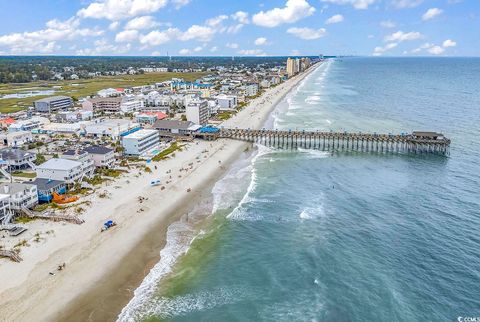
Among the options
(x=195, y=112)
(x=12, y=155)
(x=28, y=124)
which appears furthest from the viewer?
(x=195, y=112)

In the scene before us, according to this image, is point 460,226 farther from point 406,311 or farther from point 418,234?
point 406,311

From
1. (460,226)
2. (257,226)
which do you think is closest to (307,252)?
(257,226)

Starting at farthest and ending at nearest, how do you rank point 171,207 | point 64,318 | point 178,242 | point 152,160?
point 152,160 < point 171,207 < point 178,242 < point 64,318

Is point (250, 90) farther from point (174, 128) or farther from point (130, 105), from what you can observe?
point (174, 128)

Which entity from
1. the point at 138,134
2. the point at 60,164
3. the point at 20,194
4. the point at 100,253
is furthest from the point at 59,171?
the point at 138,134

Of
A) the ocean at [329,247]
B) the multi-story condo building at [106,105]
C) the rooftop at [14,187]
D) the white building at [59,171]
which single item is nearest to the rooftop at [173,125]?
the ocean at [329,247]

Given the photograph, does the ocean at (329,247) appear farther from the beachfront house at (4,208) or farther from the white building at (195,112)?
the white building at (195,112)
